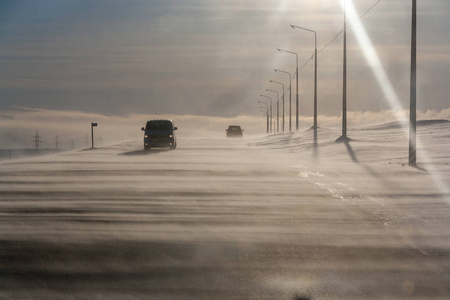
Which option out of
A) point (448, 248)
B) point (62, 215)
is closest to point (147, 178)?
point (62, 215)

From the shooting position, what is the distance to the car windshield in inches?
2126

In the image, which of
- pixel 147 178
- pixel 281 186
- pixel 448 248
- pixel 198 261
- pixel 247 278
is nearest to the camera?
pixel 247 278

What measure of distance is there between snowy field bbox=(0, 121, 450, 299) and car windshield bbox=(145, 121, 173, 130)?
1300 inches

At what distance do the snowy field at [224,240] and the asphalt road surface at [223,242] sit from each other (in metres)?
0.02

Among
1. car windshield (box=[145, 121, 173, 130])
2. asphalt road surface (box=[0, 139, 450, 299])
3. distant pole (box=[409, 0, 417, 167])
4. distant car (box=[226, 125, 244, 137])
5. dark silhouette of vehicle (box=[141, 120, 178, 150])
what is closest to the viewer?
asphalt road surface (box=[0, 139, 450, 299])

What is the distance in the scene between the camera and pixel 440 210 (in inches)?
566

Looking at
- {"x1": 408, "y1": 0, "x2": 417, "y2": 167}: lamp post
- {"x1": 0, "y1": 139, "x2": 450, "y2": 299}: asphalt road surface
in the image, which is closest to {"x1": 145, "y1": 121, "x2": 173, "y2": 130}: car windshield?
{"x1": 408, "y1": 0, "x2": 417, "y2": 167}: lamp post

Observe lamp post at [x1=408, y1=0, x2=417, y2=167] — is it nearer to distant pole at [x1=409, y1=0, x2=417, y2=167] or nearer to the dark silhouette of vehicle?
distant pole at [x1=409, y1=0, x2=417, y2=167]

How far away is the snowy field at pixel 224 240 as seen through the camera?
24.7 ft

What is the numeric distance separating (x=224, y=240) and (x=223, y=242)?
0.59ft

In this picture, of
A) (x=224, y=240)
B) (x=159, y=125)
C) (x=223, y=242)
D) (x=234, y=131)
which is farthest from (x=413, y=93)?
(x=234, y=131)

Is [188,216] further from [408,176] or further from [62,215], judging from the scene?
[408,176]

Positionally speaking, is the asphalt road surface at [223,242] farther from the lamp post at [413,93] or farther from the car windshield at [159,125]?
the car windshield at [159,125]

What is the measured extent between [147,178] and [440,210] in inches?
413
